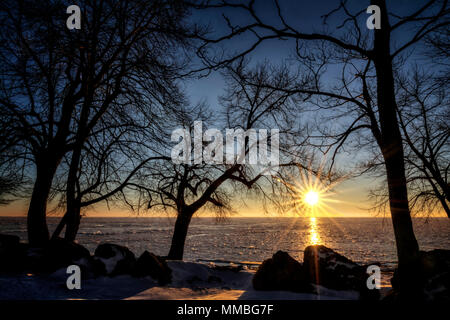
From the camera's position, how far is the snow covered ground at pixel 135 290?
4836mm

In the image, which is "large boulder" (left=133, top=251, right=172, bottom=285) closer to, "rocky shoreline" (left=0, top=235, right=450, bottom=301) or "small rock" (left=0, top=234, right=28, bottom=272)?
"rocky shoreline" (left=0, top=235, right=450, bottom=301)

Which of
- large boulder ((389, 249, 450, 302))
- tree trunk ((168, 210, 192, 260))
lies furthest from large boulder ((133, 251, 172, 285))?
large boulder ((389, 249, 450, 302))

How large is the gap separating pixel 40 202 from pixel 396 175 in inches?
357

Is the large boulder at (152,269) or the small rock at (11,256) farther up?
the small rock at (11,256)

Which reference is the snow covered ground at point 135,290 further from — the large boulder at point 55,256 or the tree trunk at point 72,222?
the tree trunk at point 72,222

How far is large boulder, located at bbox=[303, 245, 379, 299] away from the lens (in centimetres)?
675

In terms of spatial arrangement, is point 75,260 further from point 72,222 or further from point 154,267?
point 72,222

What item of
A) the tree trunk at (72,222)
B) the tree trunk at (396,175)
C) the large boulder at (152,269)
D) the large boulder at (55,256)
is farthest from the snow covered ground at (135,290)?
the tree trunk at (72,222)

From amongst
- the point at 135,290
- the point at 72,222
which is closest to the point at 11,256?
the point at 72,222

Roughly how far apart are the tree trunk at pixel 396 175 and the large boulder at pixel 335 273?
1526 mm

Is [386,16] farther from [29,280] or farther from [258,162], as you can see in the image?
[29,280]

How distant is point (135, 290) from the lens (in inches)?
224
